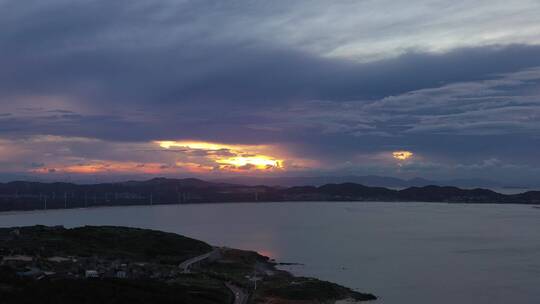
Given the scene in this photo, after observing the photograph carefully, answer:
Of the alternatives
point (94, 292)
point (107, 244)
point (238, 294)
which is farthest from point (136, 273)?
point (107, 244)

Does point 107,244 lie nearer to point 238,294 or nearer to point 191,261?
point 191,261

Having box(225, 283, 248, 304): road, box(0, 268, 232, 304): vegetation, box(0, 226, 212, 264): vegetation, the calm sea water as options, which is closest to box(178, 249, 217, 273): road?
box(0, 226, 212, 264): vegetation

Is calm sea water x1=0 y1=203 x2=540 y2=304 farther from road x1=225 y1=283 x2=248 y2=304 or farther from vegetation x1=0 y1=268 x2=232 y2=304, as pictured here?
vegetation x1=0 y1=268 x2=232 y2=304

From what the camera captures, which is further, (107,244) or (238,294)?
(107,244)

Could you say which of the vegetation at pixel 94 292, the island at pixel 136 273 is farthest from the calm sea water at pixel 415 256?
the vegetation at pixel 94 292

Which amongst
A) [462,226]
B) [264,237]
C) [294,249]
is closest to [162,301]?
[294,249]

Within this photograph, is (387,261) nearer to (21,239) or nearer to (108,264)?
(108,264)

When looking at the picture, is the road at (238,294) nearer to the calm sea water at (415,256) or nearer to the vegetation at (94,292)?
the vegetation at (94,292)

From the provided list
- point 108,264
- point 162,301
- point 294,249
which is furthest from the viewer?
point 294,249
